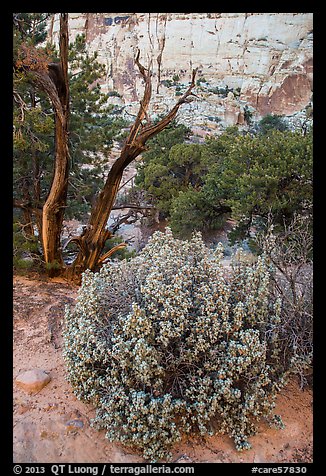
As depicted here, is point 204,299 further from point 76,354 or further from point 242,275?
point 76,354

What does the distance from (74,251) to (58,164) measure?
288 centimetres

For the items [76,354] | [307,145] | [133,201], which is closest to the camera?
[76,354]

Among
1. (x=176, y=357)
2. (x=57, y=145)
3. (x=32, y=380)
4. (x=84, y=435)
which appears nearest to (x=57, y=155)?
(x=57, y=145)

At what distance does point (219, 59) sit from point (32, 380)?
48131 mm

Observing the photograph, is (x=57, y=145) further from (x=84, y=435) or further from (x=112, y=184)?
(x=84, y=435)

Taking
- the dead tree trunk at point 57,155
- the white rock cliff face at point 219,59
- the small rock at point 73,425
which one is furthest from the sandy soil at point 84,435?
the white rock cliff face at point 219,59

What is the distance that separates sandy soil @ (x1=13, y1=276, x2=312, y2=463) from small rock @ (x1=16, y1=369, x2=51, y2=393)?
0.04 metres

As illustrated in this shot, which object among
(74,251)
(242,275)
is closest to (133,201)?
(74,251)

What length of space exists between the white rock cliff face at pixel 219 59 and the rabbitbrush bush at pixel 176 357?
98.1 feet

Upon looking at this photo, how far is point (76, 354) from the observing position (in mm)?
2848

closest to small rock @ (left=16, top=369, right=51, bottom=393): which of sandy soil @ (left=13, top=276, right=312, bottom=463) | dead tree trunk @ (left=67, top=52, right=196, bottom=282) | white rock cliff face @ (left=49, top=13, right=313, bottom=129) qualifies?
sandy soil @ (left=13, top=276, right=312, bottom=463)

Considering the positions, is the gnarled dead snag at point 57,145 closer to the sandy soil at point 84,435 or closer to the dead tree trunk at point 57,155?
the dead tree trunk at point 57,155

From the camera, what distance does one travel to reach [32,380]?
3150 millimetres

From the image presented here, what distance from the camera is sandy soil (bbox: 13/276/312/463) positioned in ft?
8.37
